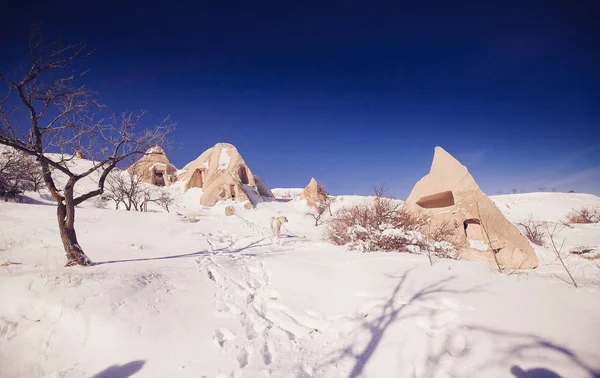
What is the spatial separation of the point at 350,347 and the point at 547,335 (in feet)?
6.27

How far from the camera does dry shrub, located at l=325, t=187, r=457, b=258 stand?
6.52 meters

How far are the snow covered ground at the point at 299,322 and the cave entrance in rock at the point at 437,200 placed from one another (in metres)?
5.49

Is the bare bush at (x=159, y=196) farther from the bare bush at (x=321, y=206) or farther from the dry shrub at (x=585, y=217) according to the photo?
the dry shrub at (x=585, y=217)

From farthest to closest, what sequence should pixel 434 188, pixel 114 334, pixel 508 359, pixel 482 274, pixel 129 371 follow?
pixel 434 188
pixel 482 274
pixel 114 334
pixel 129 371
pixel 508 359

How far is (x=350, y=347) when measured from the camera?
9.84 feet

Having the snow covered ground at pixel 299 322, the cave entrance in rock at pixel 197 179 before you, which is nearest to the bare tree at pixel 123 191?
the cave entrance in rock at pixel 197 179

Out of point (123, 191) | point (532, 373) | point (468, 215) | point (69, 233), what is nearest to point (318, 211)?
point (123, 191)

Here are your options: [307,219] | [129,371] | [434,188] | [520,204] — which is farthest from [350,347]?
[520,204]

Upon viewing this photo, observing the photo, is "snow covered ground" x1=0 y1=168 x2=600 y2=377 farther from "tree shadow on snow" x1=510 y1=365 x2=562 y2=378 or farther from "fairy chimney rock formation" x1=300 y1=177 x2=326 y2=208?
"fairy chimney rock formation" x1=300 y1=177 x2=326 y2=208

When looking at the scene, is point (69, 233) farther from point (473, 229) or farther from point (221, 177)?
point (221, 177)

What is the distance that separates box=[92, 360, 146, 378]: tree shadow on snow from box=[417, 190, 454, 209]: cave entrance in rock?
1001 cm

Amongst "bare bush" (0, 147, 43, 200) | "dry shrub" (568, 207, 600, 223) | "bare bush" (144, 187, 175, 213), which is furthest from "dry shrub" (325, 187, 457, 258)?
"bare bush" (144, 187, 175, 213)

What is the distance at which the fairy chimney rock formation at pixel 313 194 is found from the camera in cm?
2980

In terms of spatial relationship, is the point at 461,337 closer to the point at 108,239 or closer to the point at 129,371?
the point at 129,371
